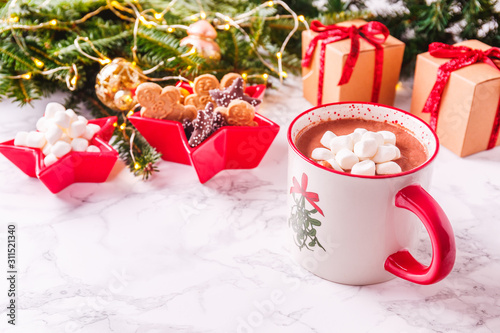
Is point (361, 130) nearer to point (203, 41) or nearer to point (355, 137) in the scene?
point (355, 137)

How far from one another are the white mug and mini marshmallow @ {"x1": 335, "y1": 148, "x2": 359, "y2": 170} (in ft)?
0.12

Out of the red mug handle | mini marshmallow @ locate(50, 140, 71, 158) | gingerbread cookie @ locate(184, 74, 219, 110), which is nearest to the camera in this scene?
the red mug handle

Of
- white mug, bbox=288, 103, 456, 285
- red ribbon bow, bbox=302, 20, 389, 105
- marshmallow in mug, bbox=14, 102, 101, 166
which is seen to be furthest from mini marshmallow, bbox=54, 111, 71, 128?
red ribbon bow, bbox=302, 20, 389, 105

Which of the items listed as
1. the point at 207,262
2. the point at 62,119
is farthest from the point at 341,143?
the point at 62,119

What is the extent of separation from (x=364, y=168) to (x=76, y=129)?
0.50m

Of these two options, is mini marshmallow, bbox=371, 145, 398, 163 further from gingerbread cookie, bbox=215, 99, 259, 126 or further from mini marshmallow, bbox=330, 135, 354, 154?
gingerbread cookie, bbox=215, 99, 259, 126

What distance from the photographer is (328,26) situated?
1.06 m

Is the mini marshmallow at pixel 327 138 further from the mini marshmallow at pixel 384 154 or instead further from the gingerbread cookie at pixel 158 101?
the gingerbread cookie at pixel 158 101

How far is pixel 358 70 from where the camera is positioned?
1.00 metres

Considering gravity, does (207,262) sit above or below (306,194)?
below

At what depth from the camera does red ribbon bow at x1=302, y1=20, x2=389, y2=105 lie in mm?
986

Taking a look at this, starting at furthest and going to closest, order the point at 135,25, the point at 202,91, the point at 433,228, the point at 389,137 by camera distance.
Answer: the point at 135,25 < the point at 202,91 < the point at 389,137 < the point at 433,228

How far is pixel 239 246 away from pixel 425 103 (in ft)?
1.52

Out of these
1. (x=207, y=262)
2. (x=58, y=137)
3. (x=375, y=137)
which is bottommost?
(x=207, y=262)
